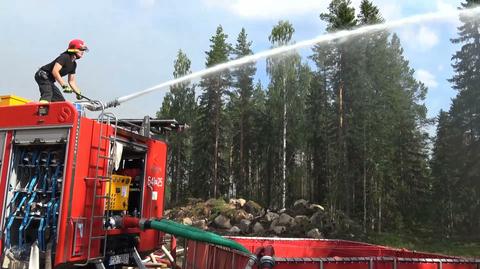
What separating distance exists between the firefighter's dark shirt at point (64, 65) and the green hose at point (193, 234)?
122 inches

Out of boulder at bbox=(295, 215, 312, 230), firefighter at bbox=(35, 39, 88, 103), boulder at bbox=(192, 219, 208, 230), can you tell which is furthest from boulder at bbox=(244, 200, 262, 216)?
firefighter at bbox=(35, 39, 88, 103)

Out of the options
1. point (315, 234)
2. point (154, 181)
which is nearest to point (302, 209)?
point (315, 234)

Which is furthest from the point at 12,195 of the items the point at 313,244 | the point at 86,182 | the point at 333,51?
the point at 333,51

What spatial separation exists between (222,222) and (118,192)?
23.6m

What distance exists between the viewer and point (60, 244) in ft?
20.2

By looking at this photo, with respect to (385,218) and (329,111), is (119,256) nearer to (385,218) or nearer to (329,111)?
(385,218)

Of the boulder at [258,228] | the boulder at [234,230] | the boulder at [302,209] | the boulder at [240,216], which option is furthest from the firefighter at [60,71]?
the boulder at [302,209]

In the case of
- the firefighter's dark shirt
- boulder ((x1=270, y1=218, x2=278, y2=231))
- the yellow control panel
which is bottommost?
boulder ((x1=270, y1=218, x2=278, y2=231))

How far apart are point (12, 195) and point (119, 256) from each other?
1.93 m

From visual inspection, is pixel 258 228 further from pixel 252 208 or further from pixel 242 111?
pixel 242 111

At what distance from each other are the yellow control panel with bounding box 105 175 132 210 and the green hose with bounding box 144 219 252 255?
2.10 ft

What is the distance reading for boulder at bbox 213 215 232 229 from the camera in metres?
29.9

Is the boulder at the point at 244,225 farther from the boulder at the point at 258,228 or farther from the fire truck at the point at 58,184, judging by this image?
the fire truck at the point at 58,184

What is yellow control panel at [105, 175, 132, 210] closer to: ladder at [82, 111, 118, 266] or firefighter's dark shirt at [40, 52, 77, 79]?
ladder at [82, 111, 118, 266]
